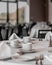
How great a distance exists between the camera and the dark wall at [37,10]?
34.8 feet

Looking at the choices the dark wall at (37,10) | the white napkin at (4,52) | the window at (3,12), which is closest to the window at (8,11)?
the window at (3,12)

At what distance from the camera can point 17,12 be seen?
10.6 meters

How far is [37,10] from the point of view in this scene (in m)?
10.7

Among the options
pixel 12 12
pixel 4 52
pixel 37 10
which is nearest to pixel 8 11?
pixel 12 12

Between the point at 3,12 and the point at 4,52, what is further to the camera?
the point at 3,12

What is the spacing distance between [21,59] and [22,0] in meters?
9.32

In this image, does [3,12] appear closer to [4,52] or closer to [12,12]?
[12,12]

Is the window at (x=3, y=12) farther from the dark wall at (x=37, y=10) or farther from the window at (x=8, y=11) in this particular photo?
the dark wall at (x=37, y=10)

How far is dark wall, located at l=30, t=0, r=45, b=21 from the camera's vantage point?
10602 millimetres

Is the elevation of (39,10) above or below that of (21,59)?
above

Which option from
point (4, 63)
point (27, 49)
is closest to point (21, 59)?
point (4, 63)

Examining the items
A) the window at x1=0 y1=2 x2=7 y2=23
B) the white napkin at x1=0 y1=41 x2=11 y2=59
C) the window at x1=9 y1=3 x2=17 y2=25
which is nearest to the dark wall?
the window at x1=9 y1=3 x2=17 y2=25

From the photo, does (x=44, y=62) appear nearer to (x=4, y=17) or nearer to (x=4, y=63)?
(x=4, y=63)

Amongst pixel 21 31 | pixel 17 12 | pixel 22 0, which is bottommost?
pixel 21 31
